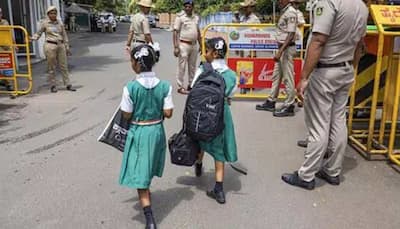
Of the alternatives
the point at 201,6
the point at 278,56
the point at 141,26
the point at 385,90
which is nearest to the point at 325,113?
the point at 385,90

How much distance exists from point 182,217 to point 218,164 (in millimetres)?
597

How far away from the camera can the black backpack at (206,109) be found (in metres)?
3.67

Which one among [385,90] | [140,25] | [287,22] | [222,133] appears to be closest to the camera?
[222,133]

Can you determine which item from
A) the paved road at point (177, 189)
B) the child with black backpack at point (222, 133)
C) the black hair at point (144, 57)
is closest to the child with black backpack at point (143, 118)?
the black hair at point (144, 57)

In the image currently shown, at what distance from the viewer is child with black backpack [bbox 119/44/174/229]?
3.39 meters

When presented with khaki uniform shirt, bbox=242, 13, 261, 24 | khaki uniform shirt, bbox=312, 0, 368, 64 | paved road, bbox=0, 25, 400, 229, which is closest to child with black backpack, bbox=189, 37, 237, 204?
paved road, bbox=0, 25, 400, 229

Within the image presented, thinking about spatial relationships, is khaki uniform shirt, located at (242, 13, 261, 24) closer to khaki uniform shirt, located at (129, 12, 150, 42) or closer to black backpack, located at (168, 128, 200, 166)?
khaki uniform shirt, located at (129, 12, 150, 42)

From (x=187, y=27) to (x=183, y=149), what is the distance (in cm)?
518

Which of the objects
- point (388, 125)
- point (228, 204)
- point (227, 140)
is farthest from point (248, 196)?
point (388, 125)

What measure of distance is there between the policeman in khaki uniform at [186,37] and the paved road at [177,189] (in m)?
2.39

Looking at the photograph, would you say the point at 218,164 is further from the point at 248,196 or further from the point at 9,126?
the point at 9,126

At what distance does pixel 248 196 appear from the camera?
4.17m

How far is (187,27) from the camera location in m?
8.63

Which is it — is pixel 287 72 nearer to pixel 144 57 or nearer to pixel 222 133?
pixel 222 133
